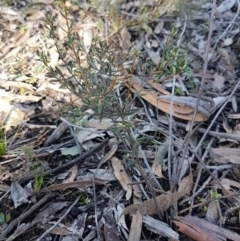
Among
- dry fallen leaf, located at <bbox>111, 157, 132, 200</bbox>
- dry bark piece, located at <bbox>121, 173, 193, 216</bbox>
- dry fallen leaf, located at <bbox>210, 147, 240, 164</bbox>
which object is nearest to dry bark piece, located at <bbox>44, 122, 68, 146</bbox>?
dry fallen leaf, located at <bbox>111, 157, 132, 200</bbox>

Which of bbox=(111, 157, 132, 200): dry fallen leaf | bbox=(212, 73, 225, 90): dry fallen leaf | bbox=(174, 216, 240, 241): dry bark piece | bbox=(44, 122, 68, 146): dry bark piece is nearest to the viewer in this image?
bbox=(174, 216, 240, 241): dry bark piece

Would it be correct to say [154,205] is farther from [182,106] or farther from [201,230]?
[182,106]

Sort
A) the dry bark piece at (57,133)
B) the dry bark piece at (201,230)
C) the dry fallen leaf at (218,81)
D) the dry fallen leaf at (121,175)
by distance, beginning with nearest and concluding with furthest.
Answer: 1. the dry bark piece at (201,230)
2. the dry fallen leaf at (121,175)
3. the dry bark piece at (57,133)
4. the dry fallen leaf at (218,81)

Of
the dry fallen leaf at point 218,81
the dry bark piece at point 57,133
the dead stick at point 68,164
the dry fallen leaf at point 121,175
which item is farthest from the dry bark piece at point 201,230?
the dry fallen leaf at point 218,81

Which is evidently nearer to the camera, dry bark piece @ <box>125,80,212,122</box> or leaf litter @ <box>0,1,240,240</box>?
leaf litter @ <box>0,1,240,240</box>

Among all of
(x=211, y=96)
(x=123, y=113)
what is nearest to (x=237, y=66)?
(x=211, y=96)

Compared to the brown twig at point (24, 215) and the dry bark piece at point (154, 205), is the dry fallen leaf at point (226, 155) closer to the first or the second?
the dry bark piece at point (154, 205)

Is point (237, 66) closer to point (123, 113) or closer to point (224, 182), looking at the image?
point (224, 182)

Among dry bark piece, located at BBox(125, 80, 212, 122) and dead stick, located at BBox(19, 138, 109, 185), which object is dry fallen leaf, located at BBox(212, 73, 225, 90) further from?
dead stick, located at BBox(19, 138, 109, 185)

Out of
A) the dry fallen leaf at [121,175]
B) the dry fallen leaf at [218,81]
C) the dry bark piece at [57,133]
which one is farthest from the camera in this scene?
the dry fallen leaf at [218,81]
